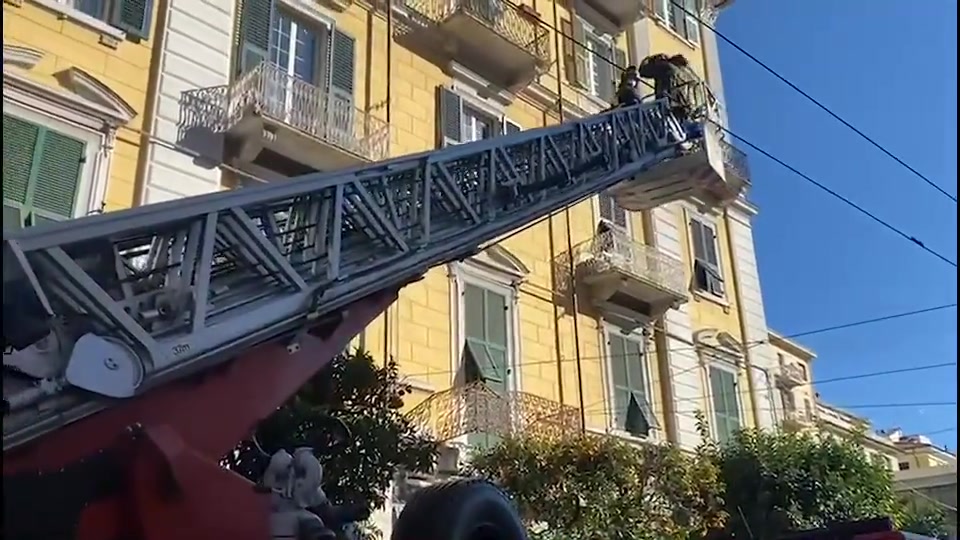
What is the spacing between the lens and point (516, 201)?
7.17 meters

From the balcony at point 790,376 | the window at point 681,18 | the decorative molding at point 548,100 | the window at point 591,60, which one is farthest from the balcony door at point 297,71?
the balcony at point 790,376


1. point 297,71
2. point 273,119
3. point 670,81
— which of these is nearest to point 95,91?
point 273,119

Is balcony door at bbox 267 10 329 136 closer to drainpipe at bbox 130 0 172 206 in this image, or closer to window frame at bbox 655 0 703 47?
drainpipe at bbox 130 0 172 206

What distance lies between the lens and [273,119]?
1081 cm

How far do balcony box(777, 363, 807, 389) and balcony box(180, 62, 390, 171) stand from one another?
12410 millimetres

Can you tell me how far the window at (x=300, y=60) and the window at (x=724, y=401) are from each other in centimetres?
869

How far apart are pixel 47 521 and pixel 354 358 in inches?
194

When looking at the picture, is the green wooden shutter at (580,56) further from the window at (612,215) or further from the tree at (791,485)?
the tree at (791,485)

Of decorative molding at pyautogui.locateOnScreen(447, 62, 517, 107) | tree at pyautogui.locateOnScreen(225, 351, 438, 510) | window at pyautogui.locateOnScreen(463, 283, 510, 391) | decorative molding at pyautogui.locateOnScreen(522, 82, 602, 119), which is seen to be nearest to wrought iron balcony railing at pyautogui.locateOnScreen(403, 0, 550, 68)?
decorative molding at pyautogui.locateOnScreen(522, 82, 602, 119)

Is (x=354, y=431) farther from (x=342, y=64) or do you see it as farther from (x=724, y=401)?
(x=724, y=401)

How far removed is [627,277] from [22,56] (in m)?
9.20

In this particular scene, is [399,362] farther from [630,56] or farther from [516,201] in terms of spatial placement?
[630,56]

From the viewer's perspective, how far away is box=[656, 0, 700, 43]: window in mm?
20203

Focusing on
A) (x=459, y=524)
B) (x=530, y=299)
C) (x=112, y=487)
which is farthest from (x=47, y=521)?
(x=530, y=299)
